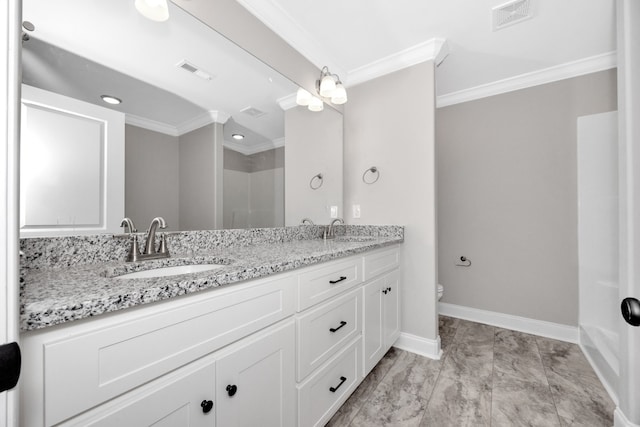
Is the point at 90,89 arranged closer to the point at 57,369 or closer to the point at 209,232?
the point at 209,232

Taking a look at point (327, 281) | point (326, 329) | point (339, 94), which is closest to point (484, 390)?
point (326, 329)

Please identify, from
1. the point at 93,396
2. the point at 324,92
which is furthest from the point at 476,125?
the point at 93,396

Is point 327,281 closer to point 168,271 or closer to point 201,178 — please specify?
point 168,271

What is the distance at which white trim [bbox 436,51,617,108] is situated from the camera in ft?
7.08

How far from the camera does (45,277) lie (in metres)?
0.77

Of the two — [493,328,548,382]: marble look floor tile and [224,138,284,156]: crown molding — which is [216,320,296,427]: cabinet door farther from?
[493,328,548,382]: marble look floor tile

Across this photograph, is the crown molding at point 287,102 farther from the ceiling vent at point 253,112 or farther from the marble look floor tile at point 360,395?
the marble look floor tile at point 360,395

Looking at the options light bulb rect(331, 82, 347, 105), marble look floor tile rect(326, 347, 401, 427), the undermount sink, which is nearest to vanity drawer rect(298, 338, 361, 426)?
marble look floor tile rect(326, 347, 401, 427)

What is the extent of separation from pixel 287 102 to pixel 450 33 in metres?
1.29

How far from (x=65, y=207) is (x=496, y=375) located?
2.48 m

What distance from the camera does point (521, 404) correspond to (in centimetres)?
149

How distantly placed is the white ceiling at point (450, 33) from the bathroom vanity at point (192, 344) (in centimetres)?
157

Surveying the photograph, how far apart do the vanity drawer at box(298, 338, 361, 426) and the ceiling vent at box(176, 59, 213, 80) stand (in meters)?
1.57

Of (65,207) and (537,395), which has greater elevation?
(65,207)
